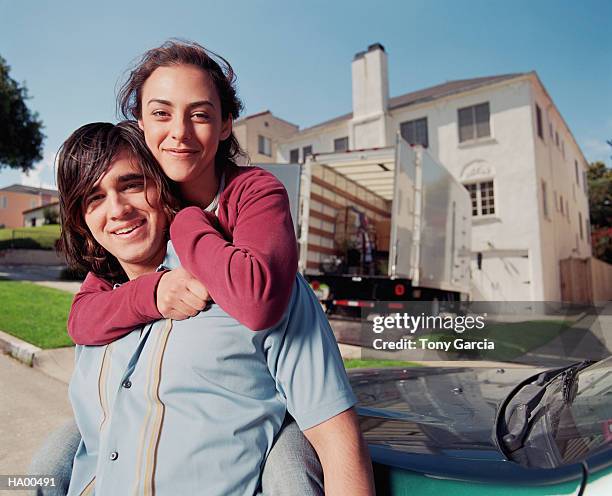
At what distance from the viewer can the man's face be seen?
4.61 ft

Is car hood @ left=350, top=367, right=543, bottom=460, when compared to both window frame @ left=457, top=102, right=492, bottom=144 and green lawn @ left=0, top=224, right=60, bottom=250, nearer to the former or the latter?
window frame @ left=457, top=102, right=492, bottom=144

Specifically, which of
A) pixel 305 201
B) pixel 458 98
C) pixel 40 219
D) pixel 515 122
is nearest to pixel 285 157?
pixel 458 98

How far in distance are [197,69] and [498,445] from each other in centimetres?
132

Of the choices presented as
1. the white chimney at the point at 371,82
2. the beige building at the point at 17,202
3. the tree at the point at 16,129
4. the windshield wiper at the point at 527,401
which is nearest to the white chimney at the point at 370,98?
the white chimney at the point at 371,82

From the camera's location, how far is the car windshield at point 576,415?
1157mm

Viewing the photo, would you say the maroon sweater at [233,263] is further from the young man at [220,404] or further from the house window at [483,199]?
the house window at [483,199]

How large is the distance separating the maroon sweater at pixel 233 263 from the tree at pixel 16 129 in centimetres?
2012

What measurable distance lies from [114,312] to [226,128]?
2.07 ft

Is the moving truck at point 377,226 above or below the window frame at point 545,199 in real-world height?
below

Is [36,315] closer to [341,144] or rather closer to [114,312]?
[114,312]

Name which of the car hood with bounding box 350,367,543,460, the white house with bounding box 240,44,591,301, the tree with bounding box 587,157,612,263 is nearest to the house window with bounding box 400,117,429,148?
the white house with bounding box 240,44,591,301

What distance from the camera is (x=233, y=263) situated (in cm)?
107

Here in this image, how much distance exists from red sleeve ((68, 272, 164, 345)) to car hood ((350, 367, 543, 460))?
752 millimetres

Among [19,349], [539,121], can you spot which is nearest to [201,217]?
[19,349]
